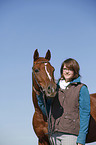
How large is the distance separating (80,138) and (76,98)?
634mm

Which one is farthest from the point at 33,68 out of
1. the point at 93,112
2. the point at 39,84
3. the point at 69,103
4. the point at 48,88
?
the point at 93,112

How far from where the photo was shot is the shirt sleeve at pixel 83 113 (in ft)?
9.03

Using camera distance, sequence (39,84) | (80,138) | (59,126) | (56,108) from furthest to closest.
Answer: (39,84) < (56,108) < (59,126) < (80,138)

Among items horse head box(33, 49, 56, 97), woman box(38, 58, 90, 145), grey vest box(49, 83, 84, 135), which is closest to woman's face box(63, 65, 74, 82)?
woman box(38, 58, 90, 145)

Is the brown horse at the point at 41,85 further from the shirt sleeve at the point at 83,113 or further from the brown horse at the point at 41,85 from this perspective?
the shirt sleeve at the point at 83,113

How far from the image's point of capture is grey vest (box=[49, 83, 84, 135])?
286 cm

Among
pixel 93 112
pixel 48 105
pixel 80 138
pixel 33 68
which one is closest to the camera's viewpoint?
pixel 80 138

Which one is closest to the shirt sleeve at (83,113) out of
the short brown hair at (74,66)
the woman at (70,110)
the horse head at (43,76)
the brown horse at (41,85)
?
the woman at (70,110)

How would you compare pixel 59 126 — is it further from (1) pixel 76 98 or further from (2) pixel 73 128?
(1) pixel 76 98

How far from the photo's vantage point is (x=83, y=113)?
2.87 meters

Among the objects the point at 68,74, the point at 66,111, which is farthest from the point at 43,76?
the point at 66,111

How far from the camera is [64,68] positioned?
3.35 meters

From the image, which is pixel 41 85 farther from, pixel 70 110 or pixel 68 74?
pixel 70 110

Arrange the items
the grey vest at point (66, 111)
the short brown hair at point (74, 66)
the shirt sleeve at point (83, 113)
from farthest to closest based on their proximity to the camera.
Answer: the short brown hair at point (74, 66) → the grey vest at point (66, 111) → the shirt sleeve at point (83, 113)
